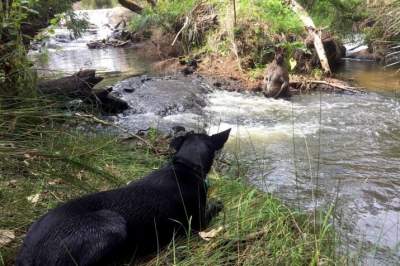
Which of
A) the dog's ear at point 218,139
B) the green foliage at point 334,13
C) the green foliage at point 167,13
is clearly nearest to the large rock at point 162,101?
the green foliage at point 167,13

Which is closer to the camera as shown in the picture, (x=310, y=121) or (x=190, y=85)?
(x=310, y=121)

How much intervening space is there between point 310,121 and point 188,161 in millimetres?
5644

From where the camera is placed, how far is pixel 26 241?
235cm

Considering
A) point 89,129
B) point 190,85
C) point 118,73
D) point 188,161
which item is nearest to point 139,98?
point 190,85

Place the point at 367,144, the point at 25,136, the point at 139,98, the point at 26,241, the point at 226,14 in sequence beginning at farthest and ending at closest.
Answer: the point at 226,14 → the point at 139,98 → the point at 367,144 → the point at 25,136 → the point at 26,241

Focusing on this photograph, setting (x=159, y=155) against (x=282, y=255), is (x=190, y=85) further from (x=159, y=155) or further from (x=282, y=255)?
(x=282, y=255)

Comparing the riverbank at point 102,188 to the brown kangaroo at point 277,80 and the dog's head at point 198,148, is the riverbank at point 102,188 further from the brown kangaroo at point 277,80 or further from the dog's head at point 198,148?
the brown kangaroo at point 277,80

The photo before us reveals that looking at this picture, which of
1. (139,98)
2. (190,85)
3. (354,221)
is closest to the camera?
(354,221)

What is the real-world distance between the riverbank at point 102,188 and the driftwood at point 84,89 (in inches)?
74.1

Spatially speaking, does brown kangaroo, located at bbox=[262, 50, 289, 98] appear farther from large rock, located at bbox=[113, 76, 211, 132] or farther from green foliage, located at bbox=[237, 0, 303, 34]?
A: green foliage, located at bbox=[237, 0, 303, 34]

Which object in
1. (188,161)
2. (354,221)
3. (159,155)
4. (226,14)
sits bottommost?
(354,221)

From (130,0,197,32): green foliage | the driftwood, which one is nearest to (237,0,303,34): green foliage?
(130,0,197,32): green foliage

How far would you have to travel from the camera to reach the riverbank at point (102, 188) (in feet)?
8.64

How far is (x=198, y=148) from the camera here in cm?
321
